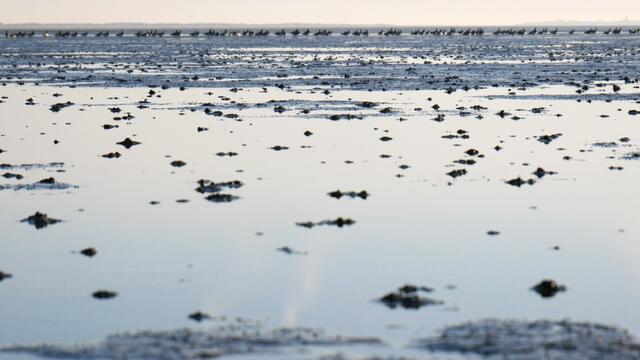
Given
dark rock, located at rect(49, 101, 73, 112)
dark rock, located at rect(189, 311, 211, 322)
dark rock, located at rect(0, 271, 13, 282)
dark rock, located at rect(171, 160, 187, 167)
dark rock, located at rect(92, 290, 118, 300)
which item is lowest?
dark rock, located at rect(189, 311, 211, 322)

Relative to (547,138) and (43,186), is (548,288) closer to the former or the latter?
(43,186)

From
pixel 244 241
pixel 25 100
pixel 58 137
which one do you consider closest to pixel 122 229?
pixel 244 241

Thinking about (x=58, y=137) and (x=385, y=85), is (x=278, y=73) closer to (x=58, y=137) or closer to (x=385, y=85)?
(x=385, y=85)

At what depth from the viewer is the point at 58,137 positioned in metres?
33.4

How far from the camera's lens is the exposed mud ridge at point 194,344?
1179 centimetres

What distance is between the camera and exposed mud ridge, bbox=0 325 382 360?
11.8 meters

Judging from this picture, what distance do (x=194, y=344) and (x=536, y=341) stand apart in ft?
11.0

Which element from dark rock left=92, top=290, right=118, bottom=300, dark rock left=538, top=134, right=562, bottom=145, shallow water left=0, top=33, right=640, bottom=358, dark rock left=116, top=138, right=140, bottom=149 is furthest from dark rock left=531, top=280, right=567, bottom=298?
dark rock left=116, top=138, right=140, bottom=149

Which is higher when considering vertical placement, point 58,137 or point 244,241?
point 58,137

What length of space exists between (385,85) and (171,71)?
21.9 meters

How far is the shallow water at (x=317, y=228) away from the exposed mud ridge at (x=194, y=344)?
293 mm

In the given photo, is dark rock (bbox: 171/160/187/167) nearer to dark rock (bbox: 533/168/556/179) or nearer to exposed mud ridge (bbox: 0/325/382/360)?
dark rock (bbox: 533/168/556/179)

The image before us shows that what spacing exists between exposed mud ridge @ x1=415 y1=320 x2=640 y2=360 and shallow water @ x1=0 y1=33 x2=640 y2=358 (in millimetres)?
359

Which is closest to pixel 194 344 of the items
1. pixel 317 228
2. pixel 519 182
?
pixel 317 228
